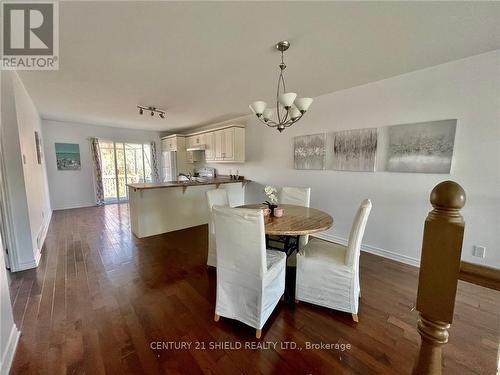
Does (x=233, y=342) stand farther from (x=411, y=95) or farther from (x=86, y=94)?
(x=86, y=94)

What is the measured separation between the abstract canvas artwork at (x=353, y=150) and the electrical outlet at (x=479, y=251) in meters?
1.33

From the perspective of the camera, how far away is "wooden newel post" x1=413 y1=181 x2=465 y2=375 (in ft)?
1.87

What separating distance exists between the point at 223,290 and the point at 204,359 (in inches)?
17.6

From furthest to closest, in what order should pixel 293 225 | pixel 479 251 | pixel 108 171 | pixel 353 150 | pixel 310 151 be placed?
pixel 108 171, pixel 310 151, pixel 353 150, pixel 479 251, pixel 293 225

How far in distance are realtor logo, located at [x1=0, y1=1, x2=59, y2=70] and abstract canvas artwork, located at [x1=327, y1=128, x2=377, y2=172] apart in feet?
10.9

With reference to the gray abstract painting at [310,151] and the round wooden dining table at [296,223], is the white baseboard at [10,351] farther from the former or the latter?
the gray abstract painting at [310,151]

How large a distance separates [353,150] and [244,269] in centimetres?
246

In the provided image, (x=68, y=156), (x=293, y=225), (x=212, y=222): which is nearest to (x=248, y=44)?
(x=293, y=225)

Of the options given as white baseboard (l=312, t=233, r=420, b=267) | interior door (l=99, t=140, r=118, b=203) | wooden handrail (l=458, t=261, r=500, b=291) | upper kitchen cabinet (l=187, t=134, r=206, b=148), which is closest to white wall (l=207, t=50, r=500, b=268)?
white baseboard (l=312, t=233, r=420, b=267)

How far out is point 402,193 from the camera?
265 centimetres

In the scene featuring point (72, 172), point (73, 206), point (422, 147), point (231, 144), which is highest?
point (231, 144)

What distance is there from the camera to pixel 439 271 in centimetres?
60

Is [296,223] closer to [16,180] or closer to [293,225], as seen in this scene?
[293,225]

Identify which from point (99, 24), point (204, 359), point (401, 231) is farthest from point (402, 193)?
point (99, 24)
